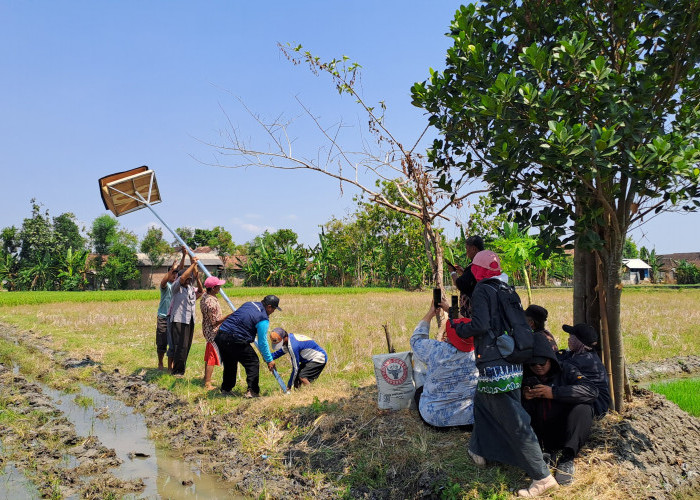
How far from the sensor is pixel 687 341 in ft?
38.7

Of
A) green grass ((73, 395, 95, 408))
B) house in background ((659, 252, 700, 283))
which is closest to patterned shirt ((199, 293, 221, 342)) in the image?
green grass ((73, 395, 95, 408))

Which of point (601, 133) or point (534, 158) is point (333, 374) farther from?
point (601, 133)

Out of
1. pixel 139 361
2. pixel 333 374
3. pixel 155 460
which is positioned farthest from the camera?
pixel 139 361

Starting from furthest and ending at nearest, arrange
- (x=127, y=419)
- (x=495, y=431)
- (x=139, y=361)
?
(x=139, y=361) → (x=127, y=419) → (x=495, y=431)

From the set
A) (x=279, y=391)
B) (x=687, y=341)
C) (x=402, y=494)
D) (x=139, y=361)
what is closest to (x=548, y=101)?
(x=402, y=494)

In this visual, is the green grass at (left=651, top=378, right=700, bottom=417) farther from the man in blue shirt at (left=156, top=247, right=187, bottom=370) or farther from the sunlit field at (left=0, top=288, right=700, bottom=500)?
the man in blue shirt at (left=156, top=247, right=187, bottom=370)

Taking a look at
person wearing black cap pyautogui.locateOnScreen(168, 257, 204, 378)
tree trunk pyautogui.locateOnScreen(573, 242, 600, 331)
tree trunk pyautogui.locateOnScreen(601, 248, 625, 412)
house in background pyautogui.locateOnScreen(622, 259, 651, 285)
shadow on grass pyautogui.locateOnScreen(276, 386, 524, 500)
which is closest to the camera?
shadow on grass pyautogui.locateOnScreen(276, 386, 524, 500)

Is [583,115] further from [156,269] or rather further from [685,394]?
[156,269]

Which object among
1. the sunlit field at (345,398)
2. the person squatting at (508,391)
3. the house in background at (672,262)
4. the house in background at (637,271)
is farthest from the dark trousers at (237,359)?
the house in background at (637,271)

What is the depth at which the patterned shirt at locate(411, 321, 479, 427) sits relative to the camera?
4883mm

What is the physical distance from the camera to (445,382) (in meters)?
4.91

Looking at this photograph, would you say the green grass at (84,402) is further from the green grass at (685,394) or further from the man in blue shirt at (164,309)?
the green grass at (685,394)

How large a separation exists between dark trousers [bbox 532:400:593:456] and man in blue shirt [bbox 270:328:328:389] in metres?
3.50

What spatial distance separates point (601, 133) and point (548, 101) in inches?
18.2
